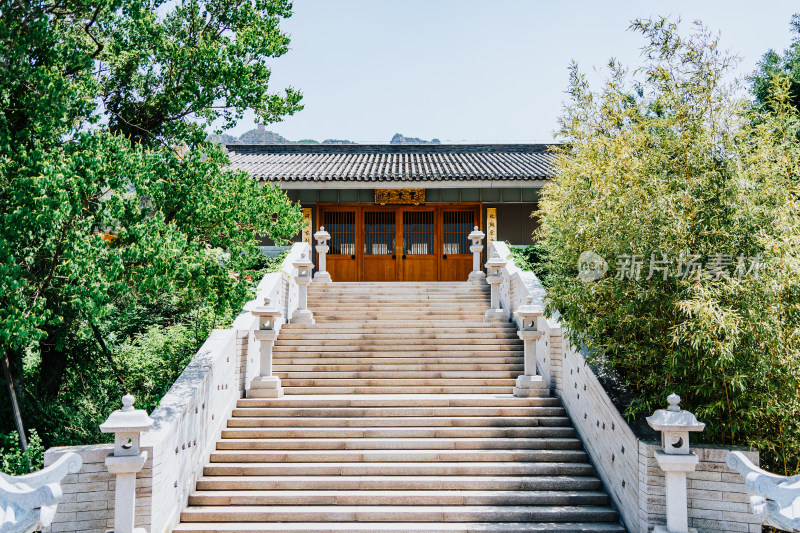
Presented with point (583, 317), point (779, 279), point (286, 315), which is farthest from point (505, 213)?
point (779, 279)

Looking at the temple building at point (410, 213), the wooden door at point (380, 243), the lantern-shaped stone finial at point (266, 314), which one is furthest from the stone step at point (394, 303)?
the wooden door at point (380, 243)

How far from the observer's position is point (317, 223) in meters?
16.3

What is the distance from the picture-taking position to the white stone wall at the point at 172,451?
17.9ft

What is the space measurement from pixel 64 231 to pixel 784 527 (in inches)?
279

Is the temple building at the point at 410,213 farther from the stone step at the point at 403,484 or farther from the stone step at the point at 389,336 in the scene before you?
the stone step at the point at 403,484

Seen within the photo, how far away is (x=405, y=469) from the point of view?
6879mm

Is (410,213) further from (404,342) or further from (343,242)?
(404,342)

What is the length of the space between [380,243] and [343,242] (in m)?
1.10

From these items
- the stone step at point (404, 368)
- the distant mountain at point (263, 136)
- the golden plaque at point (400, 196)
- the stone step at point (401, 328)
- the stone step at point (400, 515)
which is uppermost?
the distant mountain at point (263, 136)

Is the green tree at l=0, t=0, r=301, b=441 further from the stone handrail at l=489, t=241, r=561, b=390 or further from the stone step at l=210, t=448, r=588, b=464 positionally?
the stone handrail at l=489, t=241, r=561, b=390

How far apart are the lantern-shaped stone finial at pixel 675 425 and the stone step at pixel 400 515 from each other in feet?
4.53

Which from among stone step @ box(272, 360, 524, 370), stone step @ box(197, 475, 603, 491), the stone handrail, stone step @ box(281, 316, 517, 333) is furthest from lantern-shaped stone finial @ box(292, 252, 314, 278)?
stone step @ box(197, 475, 603, 491)

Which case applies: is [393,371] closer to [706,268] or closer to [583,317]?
[583,317]

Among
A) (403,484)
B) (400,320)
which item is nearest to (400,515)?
(403,484)
